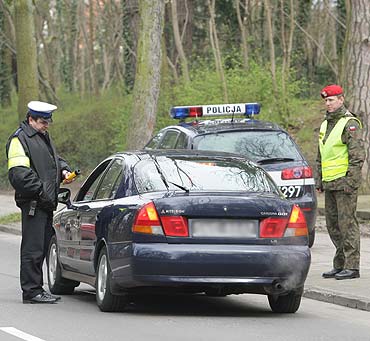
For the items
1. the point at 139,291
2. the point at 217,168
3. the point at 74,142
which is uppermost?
the point at 217,168

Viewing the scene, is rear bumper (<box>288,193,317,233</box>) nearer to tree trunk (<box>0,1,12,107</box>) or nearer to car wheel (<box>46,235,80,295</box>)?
car wheel (<box>46,235,80,295</box>)

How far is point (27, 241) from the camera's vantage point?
35.3 feet

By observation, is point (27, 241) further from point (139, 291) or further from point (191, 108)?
point (191, 108)

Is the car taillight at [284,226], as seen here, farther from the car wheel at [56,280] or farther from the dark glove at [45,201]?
the car wheel at [56,280]

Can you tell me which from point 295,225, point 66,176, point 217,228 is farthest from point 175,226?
point 66,176

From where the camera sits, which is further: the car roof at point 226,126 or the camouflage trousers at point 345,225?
the car roof at point 226,126

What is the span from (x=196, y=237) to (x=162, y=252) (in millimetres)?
310

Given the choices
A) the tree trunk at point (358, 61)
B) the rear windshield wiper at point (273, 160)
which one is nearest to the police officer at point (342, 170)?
the rear windshield wiper at point (273, 160)

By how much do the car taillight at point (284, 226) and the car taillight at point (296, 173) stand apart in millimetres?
4761

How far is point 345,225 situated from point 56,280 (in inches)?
121

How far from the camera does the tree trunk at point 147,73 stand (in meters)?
22.0

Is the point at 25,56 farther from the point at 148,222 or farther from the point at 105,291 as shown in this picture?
the point at 148,222

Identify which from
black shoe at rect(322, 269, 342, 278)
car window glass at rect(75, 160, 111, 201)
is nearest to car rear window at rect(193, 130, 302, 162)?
black shoe at rect(322, 269, 342, 278)

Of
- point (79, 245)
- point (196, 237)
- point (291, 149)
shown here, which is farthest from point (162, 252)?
point (291, 149)
